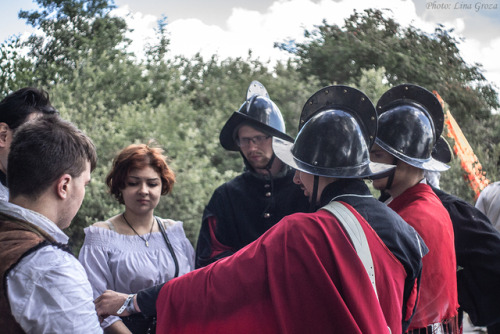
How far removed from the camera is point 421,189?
3.19 metres

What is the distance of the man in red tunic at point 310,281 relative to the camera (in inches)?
86.3

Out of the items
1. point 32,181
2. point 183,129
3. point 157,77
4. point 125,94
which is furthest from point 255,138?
point 157,77

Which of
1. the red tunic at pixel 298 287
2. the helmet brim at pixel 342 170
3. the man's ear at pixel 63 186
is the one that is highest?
the helmet brim at pixel 342 170

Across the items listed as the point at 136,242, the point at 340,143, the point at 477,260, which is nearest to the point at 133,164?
the point at 136,242

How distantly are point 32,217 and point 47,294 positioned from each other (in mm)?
276

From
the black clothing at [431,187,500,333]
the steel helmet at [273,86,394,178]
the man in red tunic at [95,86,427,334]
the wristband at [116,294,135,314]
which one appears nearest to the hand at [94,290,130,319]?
the wristband at [116,294,135,314]

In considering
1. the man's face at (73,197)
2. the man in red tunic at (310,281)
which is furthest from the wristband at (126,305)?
the man's face at (73,197)

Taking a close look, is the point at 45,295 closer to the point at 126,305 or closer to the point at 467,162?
the point at 126,305

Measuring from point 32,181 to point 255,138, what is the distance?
7.16 ft

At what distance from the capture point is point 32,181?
1.88m

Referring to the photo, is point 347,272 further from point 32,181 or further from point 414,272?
point 32,181

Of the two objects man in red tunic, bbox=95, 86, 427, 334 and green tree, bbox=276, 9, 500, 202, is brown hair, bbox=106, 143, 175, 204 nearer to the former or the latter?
man in red tunic, bbox=95, 86, 427, 334

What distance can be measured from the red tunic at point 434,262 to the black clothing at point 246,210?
2.78ft

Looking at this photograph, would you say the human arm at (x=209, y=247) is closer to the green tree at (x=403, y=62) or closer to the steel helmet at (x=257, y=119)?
the steel helmet at (x=257, y=119)
